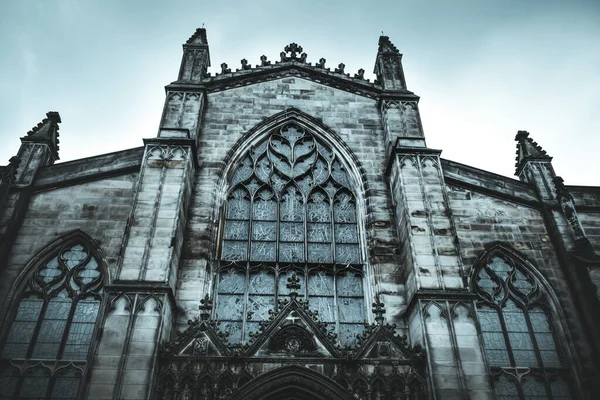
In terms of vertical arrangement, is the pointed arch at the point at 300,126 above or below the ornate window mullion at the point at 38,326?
above

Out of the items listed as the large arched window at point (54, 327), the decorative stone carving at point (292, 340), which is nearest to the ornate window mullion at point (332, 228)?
the decorative stone carving at point (292, 340)

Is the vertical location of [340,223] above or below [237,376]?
above

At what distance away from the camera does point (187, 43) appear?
17.0 meters

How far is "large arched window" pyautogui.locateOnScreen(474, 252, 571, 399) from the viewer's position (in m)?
11.2

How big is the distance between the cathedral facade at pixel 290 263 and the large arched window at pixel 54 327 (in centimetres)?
4

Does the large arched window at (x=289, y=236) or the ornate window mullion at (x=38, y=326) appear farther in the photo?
the large arched window at (x=289, y=236)

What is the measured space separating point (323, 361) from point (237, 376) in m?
1.68

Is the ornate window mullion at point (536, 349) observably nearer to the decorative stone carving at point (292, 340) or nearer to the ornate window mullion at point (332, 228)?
the ornate window mullion at point (332, 228)

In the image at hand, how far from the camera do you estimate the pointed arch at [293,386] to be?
979cm

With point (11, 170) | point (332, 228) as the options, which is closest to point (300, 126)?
point (332, 228)

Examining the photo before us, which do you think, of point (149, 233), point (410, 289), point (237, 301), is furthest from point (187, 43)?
point (410, 289)

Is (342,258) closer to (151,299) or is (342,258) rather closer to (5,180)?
(151,299)

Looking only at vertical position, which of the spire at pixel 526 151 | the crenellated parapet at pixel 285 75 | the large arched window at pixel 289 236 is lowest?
the large arched window at pixel 289 236

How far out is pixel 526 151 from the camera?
14883 millimetres
